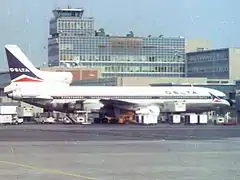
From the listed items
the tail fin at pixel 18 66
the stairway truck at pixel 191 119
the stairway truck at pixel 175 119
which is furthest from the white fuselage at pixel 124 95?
the stairway truck at pixel 191 119

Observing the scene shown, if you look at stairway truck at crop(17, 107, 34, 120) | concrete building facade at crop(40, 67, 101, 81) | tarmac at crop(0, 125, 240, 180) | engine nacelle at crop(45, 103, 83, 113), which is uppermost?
concrete building facade at crop(40, 67, 101, 81)

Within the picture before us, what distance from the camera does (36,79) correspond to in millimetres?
108875

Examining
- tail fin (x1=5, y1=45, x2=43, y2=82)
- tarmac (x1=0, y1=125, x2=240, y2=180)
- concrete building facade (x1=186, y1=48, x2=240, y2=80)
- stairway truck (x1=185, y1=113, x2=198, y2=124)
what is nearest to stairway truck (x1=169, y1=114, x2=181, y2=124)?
stairway truck (x1=185, y1=113, x2=198, y2=124)

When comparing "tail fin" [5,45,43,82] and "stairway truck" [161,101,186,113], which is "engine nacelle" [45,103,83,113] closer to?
"tail fin" [5,45,43,82]

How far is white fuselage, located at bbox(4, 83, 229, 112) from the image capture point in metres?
104

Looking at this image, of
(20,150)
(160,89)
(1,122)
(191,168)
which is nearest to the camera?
(191,168)

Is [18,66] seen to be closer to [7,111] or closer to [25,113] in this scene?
[7,111]

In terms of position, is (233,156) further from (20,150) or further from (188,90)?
(188,90)

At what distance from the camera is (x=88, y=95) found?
104312 mm

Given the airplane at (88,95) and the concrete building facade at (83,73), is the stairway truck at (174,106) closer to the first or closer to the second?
the airplane at (88,95)

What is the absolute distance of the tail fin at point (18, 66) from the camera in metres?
108

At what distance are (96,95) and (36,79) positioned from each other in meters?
11.4

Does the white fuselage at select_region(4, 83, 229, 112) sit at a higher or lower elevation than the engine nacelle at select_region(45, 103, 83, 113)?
higher

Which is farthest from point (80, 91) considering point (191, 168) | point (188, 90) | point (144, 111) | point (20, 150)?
point (191, 168)
